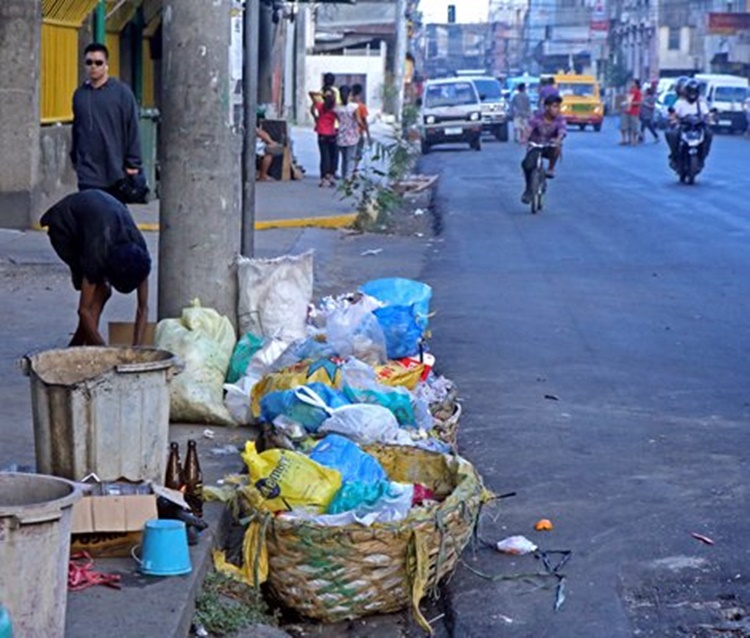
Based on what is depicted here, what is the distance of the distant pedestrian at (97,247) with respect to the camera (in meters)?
7.99

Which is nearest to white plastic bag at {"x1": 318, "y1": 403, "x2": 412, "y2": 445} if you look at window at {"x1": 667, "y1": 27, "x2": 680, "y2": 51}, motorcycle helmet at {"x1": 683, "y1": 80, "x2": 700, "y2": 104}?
motorcycle helmet at {"x1": 683, "y1": 80, "x2": 700, "y2": 104}

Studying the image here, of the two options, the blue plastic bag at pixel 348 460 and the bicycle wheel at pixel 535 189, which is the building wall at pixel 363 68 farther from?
the blue plastic bag at pixel 348 460

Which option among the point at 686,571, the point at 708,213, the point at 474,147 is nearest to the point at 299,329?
the point at 686,571

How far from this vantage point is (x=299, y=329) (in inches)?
355

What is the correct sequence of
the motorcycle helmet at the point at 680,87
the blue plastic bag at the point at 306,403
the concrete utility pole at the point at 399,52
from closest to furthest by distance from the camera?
the blue plastic bag at the point at 306,403 → the motorcycle helmet at the point at 680,87 → the concrete utility pole at the point at 399,52

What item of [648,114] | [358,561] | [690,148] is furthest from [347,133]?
[648,114]

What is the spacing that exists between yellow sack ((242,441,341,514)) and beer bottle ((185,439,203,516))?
0.72 ft

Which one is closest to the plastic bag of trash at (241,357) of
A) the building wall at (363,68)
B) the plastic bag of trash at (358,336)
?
the plastic bag of trash at (358,336)

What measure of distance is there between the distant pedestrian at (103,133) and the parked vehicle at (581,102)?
160ft

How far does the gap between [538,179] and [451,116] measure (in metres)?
20.0

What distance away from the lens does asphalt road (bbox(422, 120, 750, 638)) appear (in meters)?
5.91

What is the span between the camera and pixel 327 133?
25875 mm

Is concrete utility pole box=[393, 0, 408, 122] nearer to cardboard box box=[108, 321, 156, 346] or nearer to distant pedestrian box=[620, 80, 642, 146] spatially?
distant pedestrian box=[620, 80, 642, 146]

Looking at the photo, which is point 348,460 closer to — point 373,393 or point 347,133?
point 373,393
